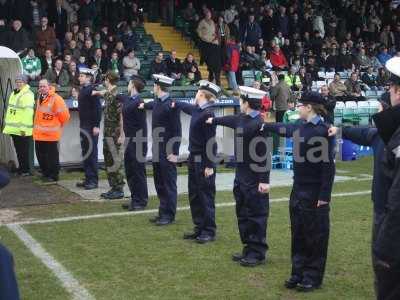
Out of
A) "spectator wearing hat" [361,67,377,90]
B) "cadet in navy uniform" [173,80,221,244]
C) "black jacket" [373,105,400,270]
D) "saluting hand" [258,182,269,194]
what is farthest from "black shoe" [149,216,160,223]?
"spectator wearing hat" [361,67,377,90]

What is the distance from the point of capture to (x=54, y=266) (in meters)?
7.00

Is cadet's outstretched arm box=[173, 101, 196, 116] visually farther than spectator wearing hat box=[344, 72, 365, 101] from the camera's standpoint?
No

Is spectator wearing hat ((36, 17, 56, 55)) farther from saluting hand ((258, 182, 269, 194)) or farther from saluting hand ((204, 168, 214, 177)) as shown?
saluting hand ((258, 182, 269, 194))

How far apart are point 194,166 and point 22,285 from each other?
8.25ft

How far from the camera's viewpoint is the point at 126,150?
376 inches

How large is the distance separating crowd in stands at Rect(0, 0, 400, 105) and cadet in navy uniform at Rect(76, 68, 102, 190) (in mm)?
3664

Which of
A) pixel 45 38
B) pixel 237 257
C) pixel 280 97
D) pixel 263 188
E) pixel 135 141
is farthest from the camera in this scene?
pixel 280 97

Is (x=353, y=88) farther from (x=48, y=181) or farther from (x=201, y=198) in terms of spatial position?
(x=201, y=198)

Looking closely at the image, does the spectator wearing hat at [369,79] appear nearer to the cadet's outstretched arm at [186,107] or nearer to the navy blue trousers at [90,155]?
the navy blue trousers at [90,155]

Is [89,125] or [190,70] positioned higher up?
[190,70]

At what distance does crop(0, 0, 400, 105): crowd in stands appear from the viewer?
17266 millimetres

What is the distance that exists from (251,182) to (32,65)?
31.9 ft

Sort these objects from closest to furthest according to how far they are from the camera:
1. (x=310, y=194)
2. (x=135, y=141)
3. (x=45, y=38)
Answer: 1. (x=310, y=194)
2. (x=135, y=141)
3. (x=45, y=38)

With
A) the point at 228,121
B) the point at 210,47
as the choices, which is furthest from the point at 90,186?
the point at 210,47
